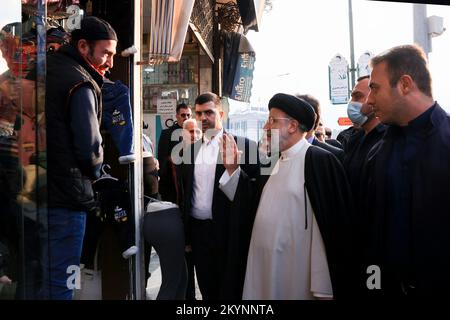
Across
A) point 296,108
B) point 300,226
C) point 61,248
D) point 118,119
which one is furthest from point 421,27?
point 61,248

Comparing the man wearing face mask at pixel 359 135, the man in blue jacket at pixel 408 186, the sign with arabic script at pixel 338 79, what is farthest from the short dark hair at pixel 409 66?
the sign with arabic script at pixel 338 79

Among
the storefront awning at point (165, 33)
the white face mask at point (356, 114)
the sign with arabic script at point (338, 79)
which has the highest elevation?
the sign with arabic script at point (338, 79)

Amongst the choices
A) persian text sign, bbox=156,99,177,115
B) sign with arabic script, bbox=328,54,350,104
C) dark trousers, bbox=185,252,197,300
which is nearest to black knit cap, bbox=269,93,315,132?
dark trousers, bbox=185,252,197,300

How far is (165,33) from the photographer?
3.86 meters

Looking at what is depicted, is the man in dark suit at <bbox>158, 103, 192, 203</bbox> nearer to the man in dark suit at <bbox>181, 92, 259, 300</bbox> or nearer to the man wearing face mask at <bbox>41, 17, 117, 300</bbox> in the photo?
the man in dark suit at <bbox>181, 92, 259, 300</bbox>

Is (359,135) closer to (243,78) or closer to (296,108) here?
(296,108)

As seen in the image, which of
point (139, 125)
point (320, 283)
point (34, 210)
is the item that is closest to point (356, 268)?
point (320, 283)

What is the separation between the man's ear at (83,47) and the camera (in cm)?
268

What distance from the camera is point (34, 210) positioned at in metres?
2.22

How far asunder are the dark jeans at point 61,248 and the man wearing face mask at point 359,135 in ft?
5.92

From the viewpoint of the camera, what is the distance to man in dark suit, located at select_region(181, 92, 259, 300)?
3.10 metres

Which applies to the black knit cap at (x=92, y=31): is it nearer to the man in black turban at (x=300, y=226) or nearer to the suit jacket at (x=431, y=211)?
the man in black turban at (x=300, y=226)
